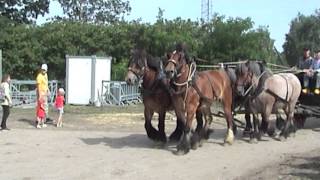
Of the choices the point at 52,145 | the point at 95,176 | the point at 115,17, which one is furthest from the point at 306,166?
the point at 115,17

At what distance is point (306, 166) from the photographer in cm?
1090

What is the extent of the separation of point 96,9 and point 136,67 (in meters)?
50.7

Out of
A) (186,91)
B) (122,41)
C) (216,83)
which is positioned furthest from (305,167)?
(122,41)

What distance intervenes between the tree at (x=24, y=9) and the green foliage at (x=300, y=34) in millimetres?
27233

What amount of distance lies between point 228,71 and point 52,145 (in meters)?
4.50

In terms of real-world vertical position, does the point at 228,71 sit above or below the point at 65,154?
above

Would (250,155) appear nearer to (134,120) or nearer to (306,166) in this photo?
(306,166)

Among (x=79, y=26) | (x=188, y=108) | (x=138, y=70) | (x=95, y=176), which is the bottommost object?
(x=95, y=176)

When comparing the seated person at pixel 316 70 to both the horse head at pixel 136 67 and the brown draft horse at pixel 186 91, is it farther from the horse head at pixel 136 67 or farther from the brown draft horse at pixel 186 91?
the horse head at pixel 136 67

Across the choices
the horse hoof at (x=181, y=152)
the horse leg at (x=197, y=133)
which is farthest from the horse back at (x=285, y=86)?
the horse hoof at (x=181, y=152)

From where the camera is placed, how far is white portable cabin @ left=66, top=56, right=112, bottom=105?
91.9ft

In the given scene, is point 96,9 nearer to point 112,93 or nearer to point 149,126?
point 112,93

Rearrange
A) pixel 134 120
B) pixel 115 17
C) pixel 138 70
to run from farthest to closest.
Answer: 1. pixel 115 17
2. pixel 134 120
3. pixel 138 70

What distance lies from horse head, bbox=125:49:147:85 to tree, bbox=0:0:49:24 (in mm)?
39960
